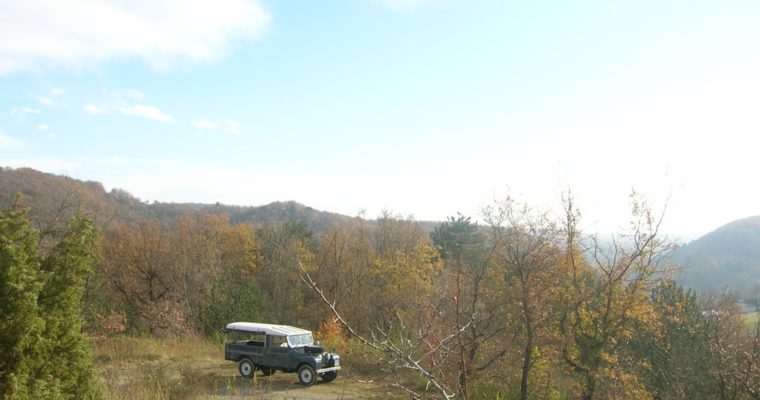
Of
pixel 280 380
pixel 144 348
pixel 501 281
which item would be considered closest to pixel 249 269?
pixel 144 348

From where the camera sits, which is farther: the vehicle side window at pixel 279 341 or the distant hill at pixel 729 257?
the distant hill at pixel 729 257

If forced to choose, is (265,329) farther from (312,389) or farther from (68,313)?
(68,313)

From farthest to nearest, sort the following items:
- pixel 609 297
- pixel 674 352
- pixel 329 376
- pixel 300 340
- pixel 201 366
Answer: pixel 201 366 < pixel 300 340 < pixel 329 376 < pixel 609 297 < pixel 674 352

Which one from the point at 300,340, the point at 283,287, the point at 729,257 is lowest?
the point at 300,340

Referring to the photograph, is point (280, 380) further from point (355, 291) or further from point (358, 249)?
point (358, 249)

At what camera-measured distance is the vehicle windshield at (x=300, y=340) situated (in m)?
17.9

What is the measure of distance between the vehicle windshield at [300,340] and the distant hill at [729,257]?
5519cm

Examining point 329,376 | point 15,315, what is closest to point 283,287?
point 329,376

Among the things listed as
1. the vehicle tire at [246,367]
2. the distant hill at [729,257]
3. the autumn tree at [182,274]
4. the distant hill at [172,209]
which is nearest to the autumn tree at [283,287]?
the autumn tree at [182,274]

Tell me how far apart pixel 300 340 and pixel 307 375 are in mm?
1310

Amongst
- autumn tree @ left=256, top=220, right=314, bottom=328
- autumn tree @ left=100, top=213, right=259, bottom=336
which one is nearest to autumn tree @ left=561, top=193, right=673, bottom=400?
autumn tree @ left=100, top=213, right=259, bottom=336

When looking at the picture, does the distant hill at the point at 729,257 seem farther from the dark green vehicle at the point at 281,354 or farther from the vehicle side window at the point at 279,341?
the vehicle side window at the point at 279,341

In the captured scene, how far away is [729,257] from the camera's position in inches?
3565

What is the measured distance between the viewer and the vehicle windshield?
58.7 feet
